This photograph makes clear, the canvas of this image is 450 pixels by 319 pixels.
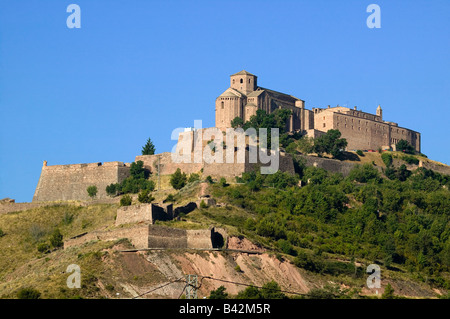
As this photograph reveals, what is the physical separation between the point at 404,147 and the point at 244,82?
64.4ft

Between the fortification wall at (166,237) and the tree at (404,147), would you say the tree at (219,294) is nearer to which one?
the fortification wall at (166,237)

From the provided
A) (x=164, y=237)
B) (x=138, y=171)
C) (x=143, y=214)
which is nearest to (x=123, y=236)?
(x=143, y=214)

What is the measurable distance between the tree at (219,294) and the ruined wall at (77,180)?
109 feet

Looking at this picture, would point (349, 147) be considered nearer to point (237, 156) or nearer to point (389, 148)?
point (389, 148)

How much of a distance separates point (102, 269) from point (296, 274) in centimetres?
1215

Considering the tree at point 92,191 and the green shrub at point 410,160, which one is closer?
the tree at point 92,191

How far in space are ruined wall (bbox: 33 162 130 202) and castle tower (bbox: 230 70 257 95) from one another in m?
14.6

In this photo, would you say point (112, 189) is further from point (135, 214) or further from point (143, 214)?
point (143, 214)

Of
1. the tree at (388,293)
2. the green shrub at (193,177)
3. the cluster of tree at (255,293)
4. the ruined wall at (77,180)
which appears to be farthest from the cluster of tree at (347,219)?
the ruined wall at (77,180)

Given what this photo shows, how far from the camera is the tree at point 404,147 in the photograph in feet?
343

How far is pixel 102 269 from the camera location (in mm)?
54844

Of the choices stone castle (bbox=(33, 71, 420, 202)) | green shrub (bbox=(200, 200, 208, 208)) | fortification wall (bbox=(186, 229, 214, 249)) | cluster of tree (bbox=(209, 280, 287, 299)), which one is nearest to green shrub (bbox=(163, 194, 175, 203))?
green shrub (bbox=(200, 200, 208, 208))

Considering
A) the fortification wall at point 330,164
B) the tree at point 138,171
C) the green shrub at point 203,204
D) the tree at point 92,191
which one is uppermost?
the fortification wall at point 330,164

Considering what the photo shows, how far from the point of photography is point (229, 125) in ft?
300
